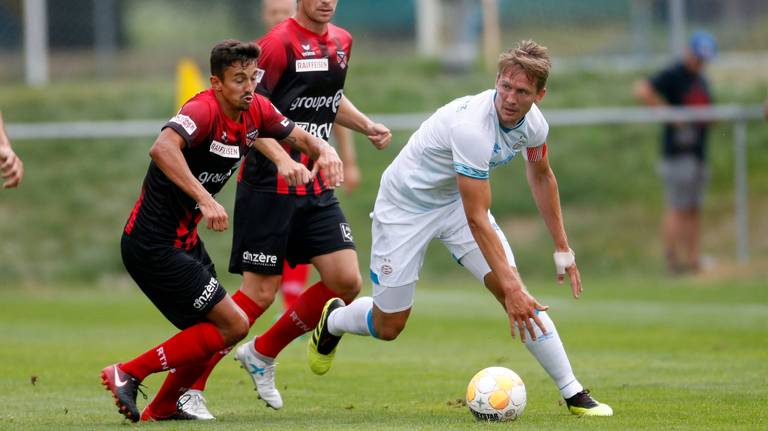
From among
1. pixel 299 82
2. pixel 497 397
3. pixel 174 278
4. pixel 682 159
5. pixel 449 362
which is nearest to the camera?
pixel 497 397

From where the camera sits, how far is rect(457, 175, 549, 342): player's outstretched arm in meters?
6.81

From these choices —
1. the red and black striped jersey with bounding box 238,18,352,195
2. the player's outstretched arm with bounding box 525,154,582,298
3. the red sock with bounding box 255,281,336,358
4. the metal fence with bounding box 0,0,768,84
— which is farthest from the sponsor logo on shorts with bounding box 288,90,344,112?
the metal fence with bounding box 0,0,768,84

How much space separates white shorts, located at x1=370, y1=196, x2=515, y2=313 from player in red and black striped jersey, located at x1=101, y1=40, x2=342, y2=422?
0.69 metres

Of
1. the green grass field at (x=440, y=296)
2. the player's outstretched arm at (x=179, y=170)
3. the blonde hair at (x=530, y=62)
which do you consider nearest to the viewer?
the player's outstretched arm at (x=179, y=170)

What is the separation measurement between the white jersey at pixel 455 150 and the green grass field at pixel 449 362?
127cm

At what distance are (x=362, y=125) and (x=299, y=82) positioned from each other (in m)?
0.51

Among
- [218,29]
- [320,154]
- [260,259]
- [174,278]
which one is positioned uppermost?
[218,29]

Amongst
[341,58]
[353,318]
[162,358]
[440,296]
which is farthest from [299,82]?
[440,296]

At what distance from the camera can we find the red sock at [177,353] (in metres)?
7.20

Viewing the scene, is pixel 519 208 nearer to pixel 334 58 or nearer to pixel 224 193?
pixel 224 193

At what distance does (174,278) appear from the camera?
23.5 feet

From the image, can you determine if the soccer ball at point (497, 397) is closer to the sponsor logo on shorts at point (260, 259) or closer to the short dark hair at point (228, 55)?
the sponsor logo on shorts at point (260, 259)

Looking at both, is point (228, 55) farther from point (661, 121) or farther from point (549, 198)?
point (661, 121)

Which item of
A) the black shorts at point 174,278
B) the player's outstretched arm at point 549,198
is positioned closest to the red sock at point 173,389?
the black shorts at point 174,278
